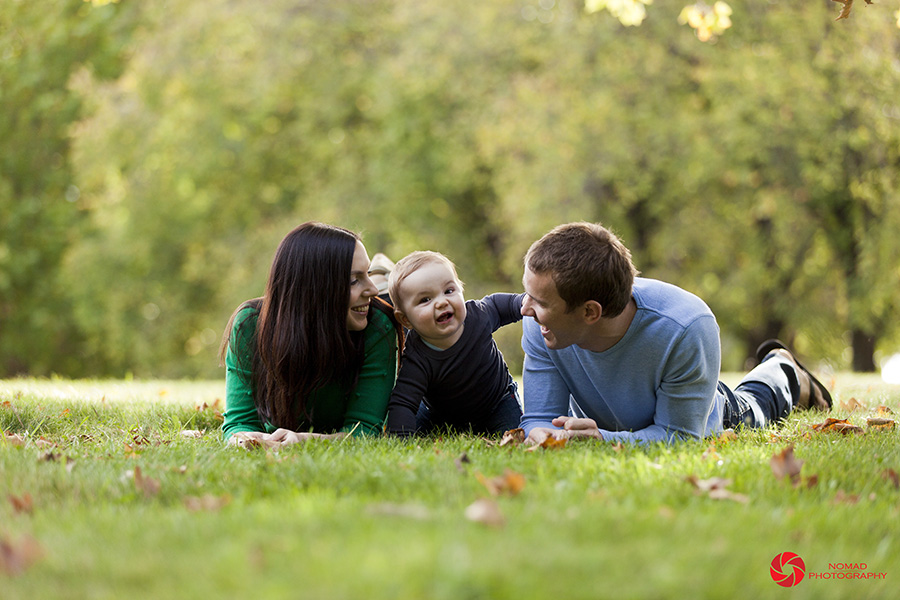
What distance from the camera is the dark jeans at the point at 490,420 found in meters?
4.63

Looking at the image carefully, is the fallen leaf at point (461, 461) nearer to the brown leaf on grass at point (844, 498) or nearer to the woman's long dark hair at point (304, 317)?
the woman's long dark hair at point (304, 317)

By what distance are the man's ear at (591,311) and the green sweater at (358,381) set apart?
A: 3.64 feet

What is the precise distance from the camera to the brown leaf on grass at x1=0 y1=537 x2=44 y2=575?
2.03m

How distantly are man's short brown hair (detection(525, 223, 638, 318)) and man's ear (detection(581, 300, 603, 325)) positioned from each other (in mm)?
19

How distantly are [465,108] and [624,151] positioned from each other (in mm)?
4681

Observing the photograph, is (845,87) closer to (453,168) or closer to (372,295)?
(453,168)

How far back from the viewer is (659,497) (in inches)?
104

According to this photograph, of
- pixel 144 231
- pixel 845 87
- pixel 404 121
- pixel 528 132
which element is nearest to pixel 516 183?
pixel 528 132

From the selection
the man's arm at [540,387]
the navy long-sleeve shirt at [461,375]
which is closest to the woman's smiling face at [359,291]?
the navy long-sleeve shirt at [461,375]

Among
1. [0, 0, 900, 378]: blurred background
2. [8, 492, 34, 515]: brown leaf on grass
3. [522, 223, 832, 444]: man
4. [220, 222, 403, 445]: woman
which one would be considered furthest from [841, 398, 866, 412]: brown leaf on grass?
[0, 0, 900, 378]: blurred background

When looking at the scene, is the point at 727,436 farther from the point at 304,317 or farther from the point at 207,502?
the point at 207,502

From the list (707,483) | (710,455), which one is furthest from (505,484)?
(710,455)

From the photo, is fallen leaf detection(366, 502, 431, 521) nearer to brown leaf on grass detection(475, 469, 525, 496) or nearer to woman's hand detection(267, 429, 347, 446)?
brown leaf on grass detection(475, 469, 525, 496)

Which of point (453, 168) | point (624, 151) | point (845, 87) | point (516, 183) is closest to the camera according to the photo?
point (845, 87)
